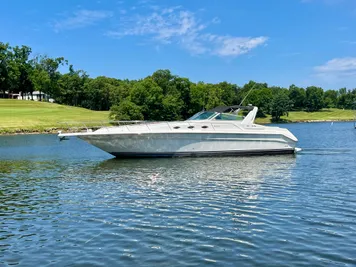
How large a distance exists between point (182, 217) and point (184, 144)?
1524cm

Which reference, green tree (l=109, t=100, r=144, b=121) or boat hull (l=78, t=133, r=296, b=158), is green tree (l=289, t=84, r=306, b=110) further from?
boat hull (l=78, t=133, r=296, b=158)

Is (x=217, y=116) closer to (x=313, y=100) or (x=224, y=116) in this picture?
(x=224, y=116)

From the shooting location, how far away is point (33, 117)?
7912 cm

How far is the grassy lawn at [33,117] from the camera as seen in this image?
69.4 meters

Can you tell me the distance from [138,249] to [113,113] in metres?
73.0

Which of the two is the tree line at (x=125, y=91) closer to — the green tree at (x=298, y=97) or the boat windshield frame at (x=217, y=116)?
the green tree at (x=298, y=97)

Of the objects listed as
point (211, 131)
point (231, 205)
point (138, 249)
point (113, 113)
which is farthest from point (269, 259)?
point (113, 113)

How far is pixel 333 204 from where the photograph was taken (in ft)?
41.7

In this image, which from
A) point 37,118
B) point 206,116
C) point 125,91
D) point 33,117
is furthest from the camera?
point 125,91

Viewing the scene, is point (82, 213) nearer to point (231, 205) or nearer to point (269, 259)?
point (231, 205)

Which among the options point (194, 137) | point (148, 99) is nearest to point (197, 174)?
point (194, 137)

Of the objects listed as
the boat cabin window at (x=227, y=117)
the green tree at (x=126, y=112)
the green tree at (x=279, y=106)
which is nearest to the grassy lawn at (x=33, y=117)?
the green tree at (x=126, y=112)

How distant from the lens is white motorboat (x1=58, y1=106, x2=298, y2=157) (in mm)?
25859

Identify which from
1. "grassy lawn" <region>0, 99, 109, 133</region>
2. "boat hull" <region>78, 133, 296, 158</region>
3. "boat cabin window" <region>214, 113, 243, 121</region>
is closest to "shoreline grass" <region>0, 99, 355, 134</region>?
"grassy lawn" <region>0, 99, 109, 133</region>
